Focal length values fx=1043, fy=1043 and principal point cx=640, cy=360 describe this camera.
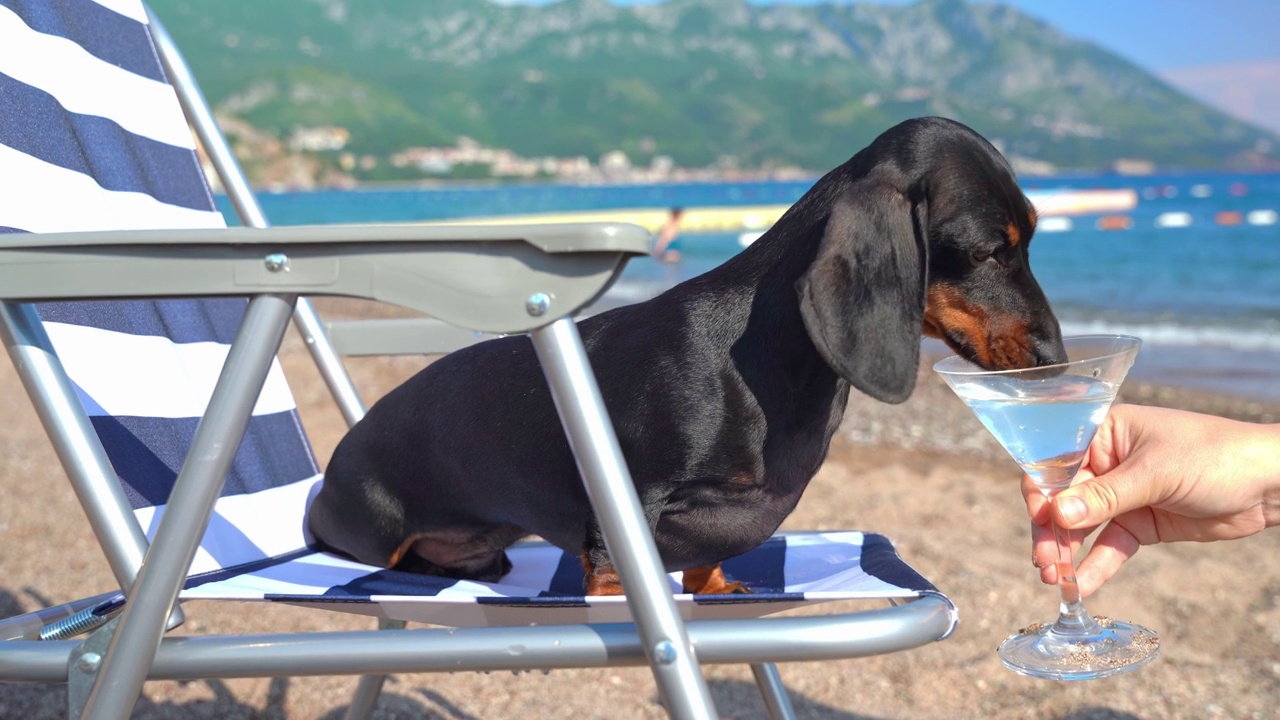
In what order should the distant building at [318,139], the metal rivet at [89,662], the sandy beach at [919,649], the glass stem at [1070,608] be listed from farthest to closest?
the distant building at [318,139]
the sandy beach at [919,649]
the glass stem at [1070,608]
the metal rivet at [89,662]

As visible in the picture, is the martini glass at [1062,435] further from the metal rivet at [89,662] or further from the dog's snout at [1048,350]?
the metal rivet at [89,662]

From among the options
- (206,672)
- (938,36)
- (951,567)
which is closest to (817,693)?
(951,567)

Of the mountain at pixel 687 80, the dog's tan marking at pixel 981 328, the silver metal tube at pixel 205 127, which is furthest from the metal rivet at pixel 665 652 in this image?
the mountain at pixel 687 80

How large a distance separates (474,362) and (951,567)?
2.65 m

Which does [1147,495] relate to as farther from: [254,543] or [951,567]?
[951,567]

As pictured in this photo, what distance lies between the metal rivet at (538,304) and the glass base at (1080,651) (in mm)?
857

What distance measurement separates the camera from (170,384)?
197cm

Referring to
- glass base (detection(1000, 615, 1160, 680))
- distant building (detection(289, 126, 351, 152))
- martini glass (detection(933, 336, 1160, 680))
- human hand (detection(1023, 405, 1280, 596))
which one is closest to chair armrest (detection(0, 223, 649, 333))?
martini glass (detection(933, 336, 1160, 680))

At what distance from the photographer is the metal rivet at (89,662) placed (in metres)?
1.26

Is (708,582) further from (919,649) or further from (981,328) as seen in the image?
(919,649)

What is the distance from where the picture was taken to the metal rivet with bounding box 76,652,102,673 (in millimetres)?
1257

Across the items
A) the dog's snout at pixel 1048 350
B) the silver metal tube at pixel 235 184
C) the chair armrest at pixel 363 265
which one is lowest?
the dog's snout at pixel 1048 350

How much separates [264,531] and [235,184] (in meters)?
0.85

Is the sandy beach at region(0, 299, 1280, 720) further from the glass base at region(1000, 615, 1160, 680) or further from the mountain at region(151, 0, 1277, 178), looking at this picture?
the mountain at region(151, 0, 1277, 178)
